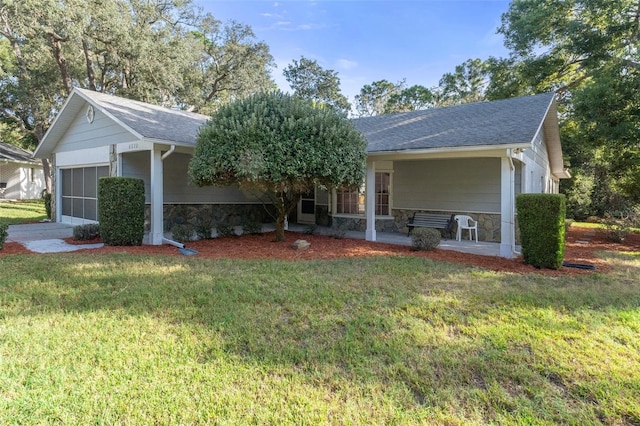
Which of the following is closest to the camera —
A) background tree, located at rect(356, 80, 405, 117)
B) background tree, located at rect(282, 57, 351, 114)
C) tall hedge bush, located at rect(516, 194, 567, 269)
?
tall hedge bush, located at rect(516, 194, 567, 269)

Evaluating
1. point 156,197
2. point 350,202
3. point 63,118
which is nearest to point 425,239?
point 350,202

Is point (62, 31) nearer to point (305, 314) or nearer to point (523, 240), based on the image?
point (305, 314)

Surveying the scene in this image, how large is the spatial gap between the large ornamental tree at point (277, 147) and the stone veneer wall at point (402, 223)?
12.4 feet

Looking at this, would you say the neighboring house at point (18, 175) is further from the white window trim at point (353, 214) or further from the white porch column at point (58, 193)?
the white window trim at point (353, 214)

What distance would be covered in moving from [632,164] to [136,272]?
1586 cm

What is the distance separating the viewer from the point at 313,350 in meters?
3.30

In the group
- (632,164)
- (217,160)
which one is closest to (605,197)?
(632,164)

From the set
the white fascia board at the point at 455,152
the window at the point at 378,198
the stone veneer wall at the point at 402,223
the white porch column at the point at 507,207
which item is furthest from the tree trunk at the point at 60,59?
the white porch column at the point at 507,207

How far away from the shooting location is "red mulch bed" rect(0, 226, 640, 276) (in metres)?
7.16

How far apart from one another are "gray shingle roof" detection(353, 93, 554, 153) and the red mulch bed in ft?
8.34

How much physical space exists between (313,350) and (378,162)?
877 centimetres

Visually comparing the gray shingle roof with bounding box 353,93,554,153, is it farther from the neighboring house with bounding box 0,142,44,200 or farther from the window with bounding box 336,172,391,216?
the neighboring house with bounding box 0,142,44,200

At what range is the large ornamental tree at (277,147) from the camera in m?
7.35

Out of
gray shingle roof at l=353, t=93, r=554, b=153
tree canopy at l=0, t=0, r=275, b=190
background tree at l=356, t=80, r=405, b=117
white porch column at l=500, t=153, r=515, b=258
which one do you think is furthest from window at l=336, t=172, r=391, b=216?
background tree at l=356, t=80, r=405, b=117
